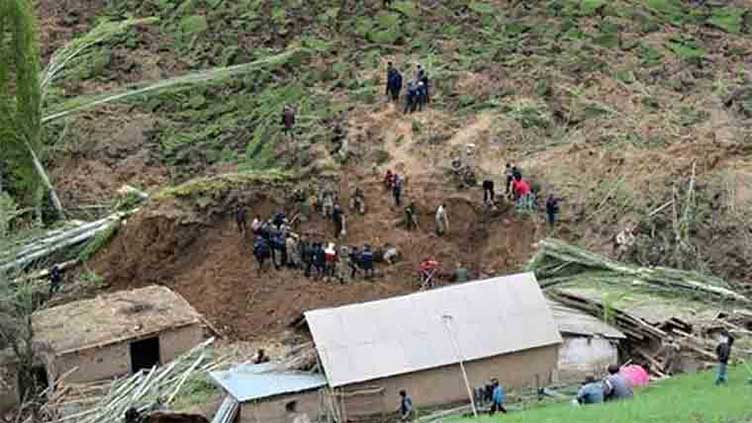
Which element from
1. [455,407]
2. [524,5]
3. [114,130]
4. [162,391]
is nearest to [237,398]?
[162,391]

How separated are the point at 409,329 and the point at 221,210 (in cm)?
945

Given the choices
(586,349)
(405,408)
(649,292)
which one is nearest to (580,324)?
(586,349)

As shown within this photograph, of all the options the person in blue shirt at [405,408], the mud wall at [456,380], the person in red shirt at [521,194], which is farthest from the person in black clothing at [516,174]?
the person in blue shirt at [405,408]

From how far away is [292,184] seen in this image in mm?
34812

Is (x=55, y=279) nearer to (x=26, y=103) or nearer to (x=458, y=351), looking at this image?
(x=26, y=103)

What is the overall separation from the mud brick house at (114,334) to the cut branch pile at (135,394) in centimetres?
65

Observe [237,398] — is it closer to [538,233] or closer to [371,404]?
[371,404]

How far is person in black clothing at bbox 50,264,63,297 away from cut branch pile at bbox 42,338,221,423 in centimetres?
482

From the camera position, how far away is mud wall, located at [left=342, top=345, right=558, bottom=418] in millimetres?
25453

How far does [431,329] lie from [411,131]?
10.6m

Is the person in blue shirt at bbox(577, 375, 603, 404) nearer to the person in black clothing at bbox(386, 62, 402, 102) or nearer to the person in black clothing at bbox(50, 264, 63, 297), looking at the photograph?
the person in black clothing at bbox(50, 264, 63, 297)

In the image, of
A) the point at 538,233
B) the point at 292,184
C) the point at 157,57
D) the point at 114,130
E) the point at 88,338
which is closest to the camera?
the point at 88,338

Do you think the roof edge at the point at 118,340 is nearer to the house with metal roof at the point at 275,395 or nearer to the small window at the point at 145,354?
the small window at the point at 145,354

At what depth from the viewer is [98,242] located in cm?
3403
